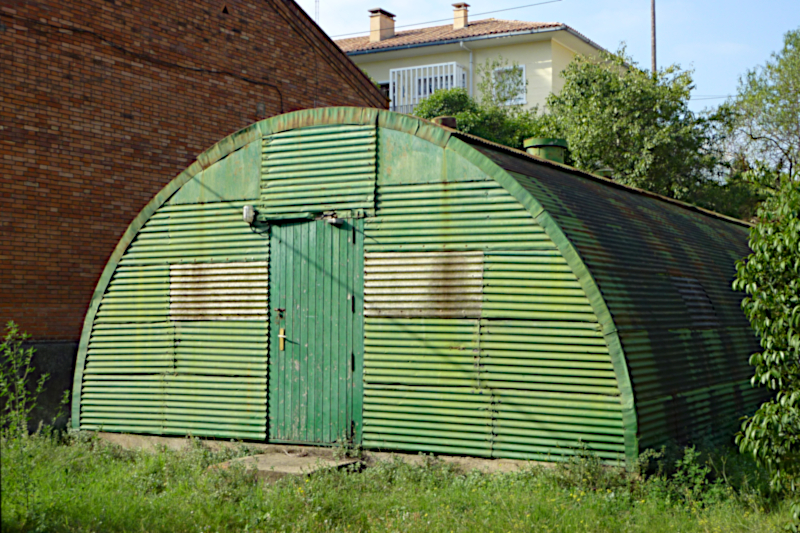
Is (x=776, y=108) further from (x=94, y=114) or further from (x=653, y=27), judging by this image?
(x=94, y=114)

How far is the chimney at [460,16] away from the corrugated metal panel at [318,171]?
25.2 m

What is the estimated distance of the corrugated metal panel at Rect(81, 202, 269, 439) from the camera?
9.94 m

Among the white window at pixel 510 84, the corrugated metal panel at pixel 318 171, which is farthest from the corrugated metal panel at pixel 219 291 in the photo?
the white window at pixel 510 84

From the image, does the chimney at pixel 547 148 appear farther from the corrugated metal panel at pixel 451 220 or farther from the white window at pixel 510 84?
the white window at pixel 510 84

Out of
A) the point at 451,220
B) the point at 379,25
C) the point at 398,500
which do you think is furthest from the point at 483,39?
the point at 398,500

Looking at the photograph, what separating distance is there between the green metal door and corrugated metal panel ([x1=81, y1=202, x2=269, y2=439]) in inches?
8.4

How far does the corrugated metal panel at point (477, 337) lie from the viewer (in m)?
8.00

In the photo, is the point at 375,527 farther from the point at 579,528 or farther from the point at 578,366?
the point at 578,366

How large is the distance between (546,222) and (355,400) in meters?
2.98

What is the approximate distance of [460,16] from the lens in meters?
33.6

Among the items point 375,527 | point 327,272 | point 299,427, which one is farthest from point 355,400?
point 375,527

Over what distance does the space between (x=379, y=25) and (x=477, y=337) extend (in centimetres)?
2836

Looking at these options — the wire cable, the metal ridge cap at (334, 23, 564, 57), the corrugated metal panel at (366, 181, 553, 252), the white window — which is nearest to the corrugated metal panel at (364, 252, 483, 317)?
the corrugated metal panel at (366, 181, 553, 252)

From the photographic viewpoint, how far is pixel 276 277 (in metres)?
9.89
